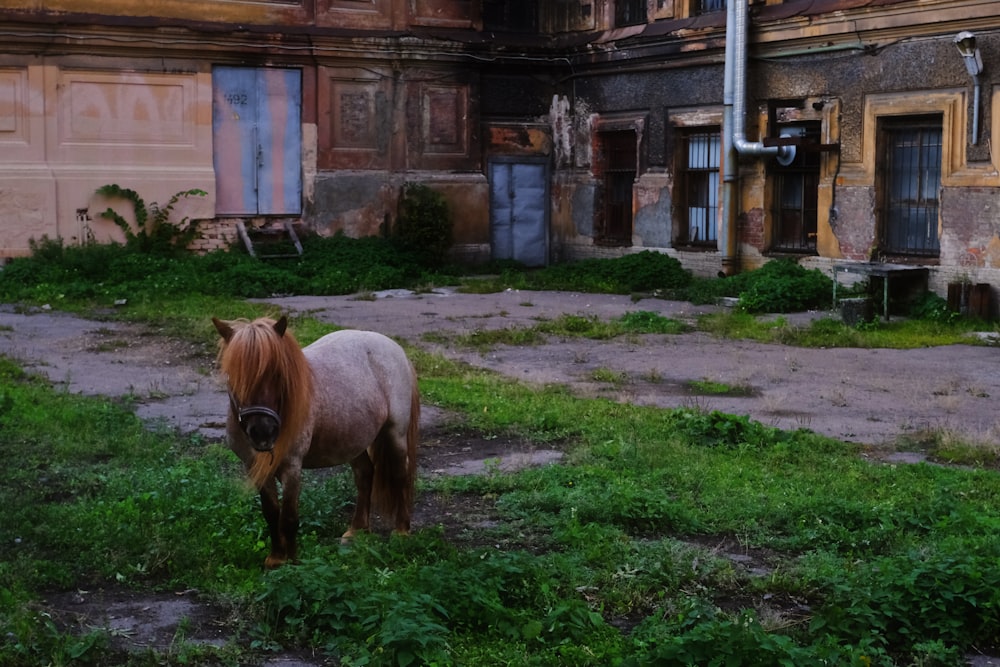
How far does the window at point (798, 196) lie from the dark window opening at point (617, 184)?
3184 millimetres

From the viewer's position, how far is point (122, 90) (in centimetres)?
1853

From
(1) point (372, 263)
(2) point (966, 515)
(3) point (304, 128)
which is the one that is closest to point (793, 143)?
(1) point (372, 263)

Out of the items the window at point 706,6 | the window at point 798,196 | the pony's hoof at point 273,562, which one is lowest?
the pony's hoof at point 273,562

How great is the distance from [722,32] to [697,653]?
50.2 ft

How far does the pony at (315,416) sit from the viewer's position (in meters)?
5.01

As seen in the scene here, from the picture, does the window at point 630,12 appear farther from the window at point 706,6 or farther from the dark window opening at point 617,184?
the dark window opening at point 617,184

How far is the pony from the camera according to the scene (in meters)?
5.01

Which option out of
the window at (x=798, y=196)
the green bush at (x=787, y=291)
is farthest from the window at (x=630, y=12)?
the green bush at (x=787, y=291)

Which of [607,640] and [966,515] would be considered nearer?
[607,640]

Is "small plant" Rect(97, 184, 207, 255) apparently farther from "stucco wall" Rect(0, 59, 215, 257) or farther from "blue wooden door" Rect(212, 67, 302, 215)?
"blue wooden door" Rect(212, 67, 302, 215)

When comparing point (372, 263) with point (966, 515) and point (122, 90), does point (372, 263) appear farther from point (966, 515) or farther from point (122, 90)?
point (966, 515)

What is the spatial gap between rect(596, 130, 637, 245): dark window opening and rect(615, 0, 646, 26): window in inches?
71.8

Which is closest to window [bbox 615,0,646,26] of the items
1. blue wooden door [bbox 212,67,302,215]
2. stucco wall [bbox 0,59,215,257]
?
blue wooden door [bbox 212,67,302,215]

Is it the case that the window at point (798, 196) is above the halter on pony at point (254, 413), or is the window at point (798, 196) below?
above
